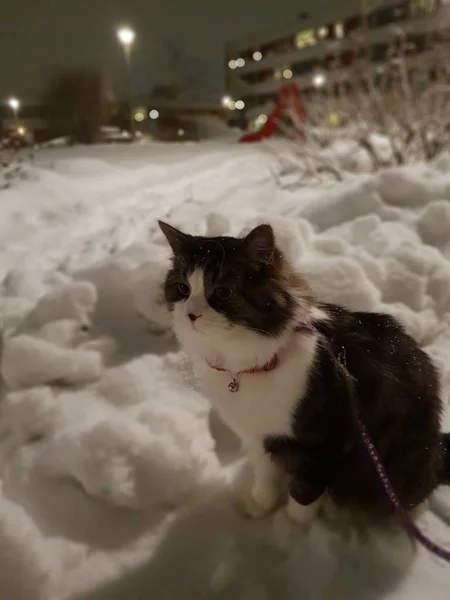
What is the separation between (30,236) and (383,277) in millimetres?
3518

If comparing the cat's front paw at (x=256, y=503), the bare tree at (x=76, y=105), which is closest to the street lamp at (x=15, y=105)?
the bare tree at (x=76, y=105)

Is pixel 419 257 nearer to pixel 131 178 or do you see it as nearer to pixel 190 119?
pixel 131 178

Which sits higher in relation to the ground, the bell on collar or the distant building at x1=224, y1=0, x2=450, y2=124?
the distant building at x1=224, y1=0, x2=450, y2=124

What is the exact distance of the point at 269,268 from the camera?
1.34 m

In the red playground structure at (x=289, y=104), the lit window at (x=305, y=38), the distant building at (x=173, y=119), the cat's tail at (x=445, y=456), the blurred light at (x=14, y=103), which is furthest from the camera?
the lit window at (x=305, y=38)

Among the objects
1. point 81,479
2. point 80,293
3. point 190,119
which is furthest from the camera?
point 190,119

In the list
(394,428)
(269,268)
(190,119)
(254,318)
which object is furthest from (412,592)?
(190,119)

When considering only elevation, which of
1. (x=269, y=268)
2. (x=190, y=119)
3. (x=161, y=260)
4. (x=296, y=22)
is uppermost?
(x=296, y=22)

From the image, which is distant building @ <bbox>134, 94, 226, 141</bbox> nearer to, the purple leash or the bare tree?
the bare tree

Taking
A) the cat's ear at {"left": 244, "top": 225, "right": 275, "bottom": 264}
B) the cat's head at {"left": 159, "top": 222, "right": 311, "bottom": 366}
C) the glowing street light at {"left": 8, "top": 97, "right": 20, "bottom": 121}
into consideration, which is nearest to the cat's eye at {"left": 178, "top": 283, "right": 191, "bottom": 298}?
the cat's head at {"left": 159, "top": 222, "right": 311, "bottom": 366}

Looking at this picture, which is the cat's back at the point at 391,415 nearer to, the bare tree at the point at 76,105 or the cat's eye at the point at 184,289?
the cat's eye at the point at 184,289

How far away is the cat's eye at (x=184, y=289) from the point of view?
1371 mm

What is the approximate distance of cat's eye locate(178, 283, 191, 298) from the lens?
1.37m

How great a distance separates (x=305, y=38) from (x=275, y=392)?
29.7 m
